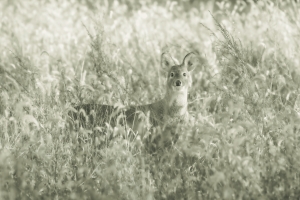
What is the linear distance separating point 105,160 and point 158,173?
0.42 metres

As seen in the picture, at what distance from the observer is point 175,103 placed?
5.31 meters

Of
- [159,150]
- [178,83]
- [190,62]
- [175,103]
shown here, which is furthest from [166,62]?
[159,150]

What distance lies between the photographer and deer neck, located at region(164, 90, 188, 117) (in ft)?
17.3

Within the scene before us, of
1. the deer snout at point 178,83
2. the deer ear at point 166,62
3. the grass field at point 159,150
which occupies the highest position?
the deer ear at point 166,62

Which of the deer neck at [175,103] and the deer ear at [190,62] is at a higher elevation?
the deer ear at [190,62]

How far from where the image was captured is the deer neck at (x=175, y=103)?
5.28 m

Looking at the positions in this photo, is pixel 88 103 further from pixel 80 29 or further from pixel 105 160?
pixel 80 29

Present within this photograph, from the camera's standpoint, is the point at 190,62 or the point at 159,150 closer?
the point at 159,150

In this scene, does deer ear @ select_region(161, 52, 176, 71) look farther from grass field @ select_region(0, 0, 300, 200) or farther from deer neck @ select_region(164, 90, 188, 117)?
deer neck @ select_region(164, 90, 188, 117)

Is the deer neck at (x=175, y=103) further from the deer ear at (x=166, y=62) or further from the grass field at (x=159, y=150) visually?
the deer ear at (x=166, y=62)

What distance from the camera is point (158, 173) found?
11.7 feet

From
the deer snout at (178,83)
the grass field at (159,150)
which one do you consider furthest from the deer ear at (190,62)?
the grass field at (159,150)

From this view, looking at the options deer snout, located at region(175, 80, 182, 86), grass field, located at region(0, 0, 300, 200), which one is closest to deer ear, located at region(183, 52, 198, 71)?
deer snout, located at region(175, 80, 182, 86)

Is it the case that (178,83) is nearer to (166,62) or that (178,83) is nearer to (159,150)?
(166,62)
